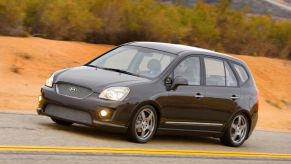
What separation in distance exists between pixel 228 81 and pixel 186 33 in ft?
57.8

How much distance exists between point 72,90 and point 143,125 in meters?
1.21

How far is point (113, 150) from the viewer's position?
10.8 metres

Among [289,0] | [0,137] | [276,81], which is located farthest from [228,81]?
[289,0]

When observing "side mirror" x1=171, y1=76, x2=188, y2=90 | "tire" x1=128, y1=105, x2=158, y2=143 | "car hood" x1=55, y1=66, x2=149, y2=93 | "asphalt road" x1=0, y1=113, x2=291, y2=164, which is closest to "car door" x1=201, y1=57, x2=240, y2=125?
"asphalt road" x1=0, y1=113, x2=291, y2=164

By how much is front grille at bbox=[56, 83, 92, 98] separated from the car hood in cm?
6

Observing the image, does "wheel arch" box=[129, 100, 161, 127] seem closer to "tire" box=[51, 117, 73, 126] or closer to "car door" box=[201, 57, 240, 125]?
"car door" box=[201, 57, 240, 125]

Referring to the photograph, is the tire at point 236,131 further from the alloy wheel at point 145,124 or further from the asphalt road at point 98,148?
the alloy wheel at point 145,124

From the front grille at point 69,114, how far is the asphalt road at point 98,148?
25 centimetres

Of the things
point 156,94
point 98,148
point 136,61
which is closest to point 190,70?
point 136,61

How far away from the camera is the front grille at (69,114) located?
38.0 ft

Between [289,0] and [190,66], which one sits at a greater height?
[289,0]

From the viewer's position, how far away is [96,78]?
11977mm

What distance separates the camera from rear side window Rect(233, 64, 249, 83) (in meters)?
14.3

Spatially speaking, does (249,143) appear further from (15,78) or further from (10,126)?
(15,78)
